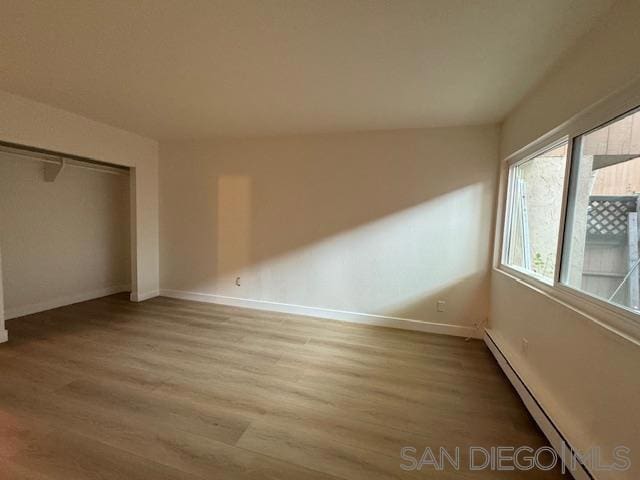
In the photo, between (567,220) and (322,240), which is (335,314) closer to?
(322,240)

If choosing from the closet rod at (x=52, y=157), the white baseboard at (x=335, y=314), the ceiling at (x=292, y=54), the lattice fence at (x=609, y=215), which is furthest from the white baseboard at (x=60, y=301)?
the lattice fence at (x=609, y=215)

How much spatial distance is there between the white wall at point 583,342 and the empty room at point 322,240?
0.01m

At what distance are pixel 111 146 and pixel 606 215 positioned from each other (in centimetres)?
482

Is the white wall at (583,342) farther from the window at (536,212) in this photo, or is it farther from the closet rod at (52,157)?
the closet rod at (52,157)

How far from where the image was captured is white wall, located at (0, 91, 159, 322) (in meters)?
2.59

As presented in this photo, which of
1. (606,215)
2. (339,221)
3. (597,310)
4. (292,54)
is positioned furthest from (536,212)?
(292,54)

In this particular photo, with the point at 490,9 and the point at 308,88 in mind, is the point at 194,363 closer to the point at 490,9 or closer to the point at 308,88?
the point at 308,88

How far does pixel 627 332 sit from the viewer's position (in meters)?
1.16

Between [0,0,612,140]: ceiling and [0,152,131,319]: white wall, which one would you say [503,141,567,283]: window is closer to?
[0,0,612,140]: ceiling

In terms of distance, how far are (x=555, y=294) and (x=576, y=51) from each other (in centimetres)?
149

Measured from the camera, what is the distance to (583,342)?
1.41m

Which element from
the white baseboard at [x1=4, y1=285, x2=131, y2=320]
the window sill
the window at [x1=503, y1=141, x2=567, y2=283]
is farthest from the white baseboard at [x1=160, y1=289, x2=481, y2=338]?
the window sill

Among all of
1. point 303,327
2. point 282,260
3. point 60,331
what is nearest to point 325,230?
point 282,260

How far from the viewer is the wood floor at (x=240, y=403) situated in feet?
4.52
